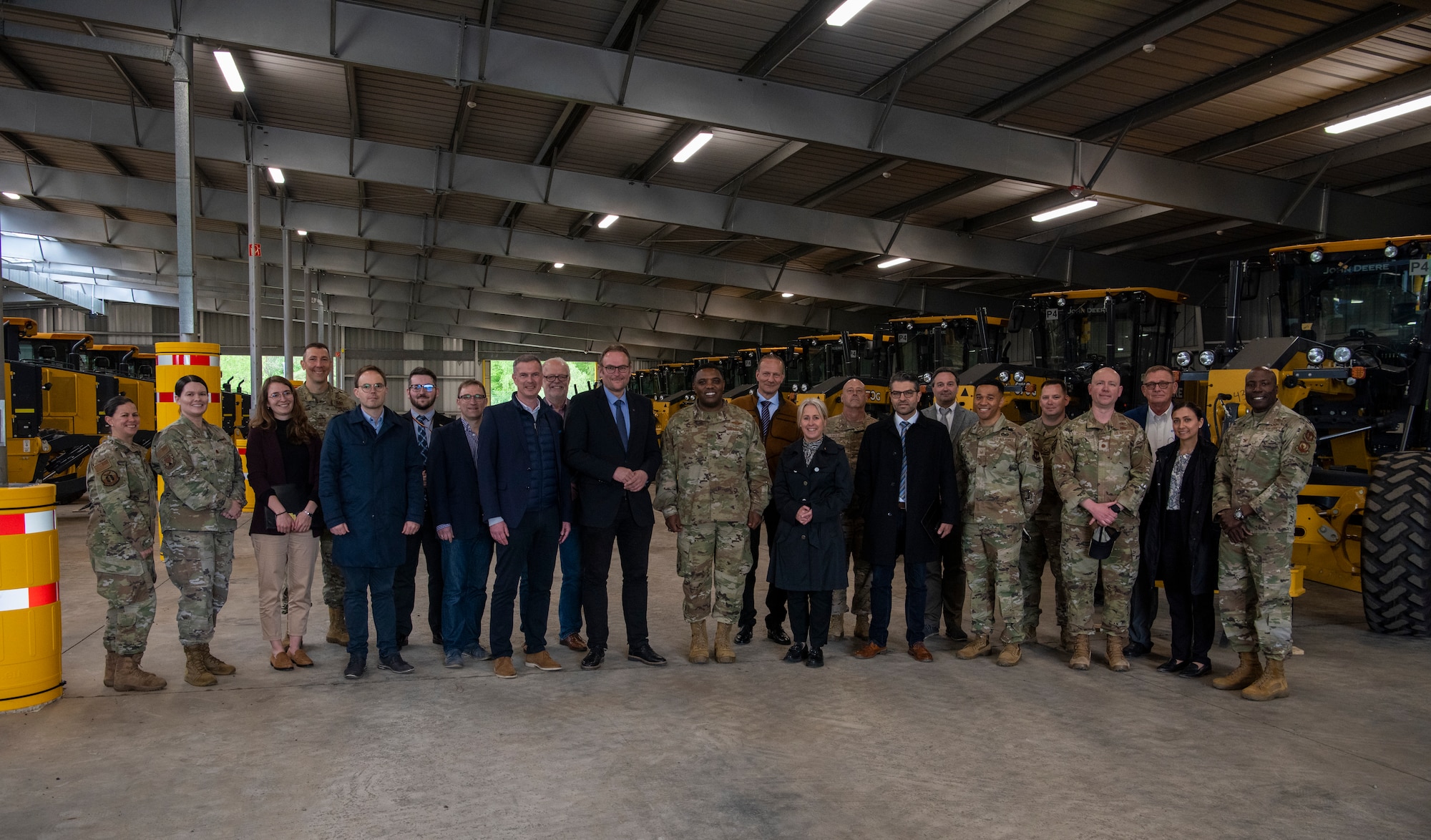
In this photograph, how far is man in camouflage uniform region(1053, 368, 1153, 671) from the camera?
5203mm

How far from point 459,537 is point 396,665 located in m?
0.77

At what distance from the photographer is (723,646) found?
5.37 m

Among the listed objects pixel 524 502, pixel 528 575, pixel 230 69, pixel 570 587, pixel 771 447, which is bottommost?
pixel 570 587

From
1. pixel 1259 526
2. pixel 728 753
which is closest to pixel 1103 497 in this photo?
pixel 1259 526

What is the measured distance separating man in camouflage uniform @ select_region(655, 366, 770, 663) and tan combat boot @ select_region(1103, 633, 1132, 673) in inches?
84.5

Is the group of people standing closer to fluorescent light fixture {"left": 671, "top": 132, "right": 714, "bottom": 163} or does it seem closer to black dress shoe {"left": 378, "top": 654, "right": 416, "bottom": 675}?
black dress shoe {"left": 378, "top": 654, "right": 416, "bottom": 675}

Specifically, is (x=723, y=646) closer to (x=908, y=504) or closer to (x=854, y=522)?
(x=854, y=522)

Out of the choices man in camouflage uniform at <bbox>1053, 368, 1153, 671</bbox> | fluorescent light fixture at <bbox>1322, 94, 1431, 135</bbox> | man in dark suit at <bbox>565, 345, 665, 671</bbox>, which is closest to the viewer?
man in dark suit at <bbox>565, 345, 665, 671</bbox>

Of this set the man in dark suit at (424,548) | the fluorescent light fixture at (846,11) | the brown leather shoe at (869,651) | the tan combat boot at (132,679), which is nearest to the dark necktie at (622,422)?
the man in dark suit at (424,548)

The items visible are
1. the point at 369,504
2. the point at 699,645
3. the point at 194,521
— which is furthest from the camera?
the point at 699,645

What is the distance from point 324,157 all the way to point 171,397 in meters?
5.80

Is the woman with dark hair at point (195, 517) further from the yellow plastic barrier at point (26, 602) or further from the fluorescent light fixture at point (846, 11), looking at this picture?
the fluorescent light fixture at point (846, 11)

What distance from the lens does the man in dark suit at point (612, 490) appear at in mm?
5102

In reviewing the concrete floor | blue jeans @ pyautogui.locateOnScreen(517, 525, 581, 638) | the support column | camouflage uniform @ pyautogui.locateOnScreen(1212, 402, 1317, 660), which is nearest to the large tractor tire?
the concrete floor
